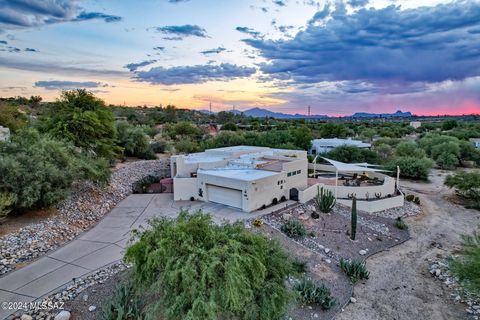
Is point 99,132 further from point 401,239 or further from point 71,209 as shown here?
point 401,239

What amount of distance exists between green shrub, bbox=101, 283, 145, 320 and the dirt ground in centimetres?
685

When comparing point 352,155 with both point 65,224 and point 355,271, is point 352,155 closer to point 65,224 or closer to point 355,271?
point 355,271

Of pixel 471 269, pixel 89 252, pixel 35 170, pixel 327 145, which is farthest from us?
pixel 327 145

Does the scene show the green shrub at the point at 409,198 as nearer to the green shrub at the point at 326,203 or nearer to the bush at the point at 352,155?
the green shrub at the point at 326,203

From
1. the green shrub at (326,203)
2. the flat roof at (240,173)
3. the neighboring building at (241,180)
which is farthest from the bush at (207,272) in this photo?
the green shrub at (326,203)

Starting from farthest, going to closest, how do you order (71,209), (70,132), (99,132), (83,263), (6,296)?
(99,132)
(70,132)
(71,209)
(83,263)
(6,296)

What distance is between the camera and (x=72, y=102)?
2614 cm

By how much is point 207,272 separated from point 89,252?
8.97 metres

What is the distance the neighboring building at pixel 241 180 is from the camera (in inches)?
776

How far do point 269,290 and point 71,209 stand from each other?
14311 mm

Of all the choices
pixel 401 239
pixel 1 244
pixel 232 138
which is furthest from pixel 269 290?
pixel 232 138

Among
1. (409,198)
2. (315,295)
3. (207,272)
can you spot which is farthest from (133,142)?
(207,272)

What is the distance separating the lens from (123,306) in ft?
28.5

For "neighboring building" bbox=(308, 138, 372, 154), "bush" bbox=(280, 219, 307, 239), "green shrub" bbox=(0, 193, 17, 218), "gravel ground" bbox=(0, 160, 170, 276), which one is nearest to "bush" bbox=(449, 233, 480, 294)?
"bush" bbox=(280, 219, 307, 239)
